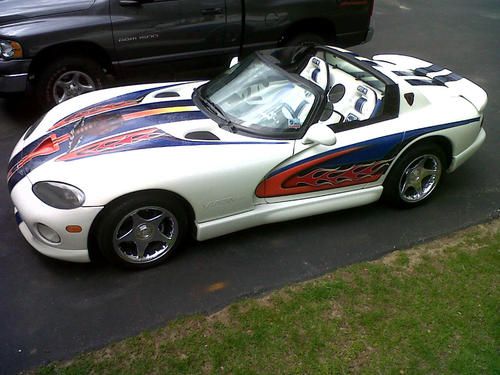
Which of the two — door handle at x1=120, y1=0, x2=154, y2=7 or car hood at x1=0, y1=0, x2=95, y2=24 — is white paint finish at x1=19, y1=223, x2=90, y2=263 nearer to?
car hood at x1=0, y1=0, x2=95, y2=24

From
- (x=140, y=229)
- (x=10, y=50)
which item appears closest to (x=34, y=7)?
(x=10, y=50)

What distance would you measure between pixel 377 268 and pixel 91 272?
204 centimetres

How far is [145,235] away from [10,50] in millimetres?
2881

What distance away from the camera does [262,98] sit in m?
3.94

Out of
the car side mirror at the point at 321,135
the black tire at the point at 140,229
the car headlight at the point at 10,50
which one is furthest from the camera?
the car headlight at the point at 10,50

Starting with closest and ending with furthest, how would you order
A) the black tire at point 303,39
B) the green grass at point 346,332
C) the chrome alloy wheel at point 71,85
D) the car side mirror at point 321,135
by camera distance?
the green grass at point 346,332, the car side mirror at point 321,135, the chrome alloy wheel at point 71,85, the black tire at point 303,39

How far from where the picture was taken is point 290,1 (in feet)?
20.2

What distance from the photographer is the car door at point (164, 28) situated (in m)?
5.45

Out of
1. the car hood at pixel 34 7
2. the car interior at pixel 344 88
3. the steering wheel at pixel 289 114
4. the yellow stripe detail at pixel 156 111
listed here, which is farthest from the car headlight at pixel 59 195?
the car hood at pixel 34 7

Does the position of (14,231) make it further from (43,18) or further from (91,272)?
(43,18)

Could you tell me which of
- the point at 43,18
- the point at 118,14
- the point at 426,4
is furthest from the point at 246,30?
the point at 426,4

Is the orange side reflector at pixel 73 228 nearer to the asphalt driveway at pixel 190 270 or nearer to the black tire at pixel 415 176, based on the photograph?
the asphalt driveway at pixel 190 270

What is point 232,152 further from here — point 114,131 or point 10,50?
point 10,50

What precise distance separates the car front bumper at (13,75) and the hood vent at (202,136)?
2525 mm
